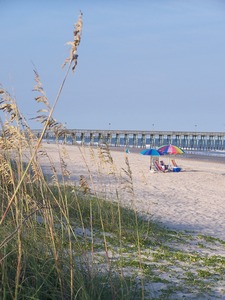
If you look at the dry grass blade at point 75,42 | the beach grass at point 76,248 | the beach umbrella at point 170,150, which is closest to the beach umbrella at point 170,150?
the beach umbrella at point 170,150

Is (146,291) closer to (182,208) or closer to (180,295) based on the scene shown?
(180,295)

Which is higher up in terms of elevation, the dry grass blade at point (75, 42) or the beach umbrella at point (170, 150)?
the dry grass blade at point (75, 42)

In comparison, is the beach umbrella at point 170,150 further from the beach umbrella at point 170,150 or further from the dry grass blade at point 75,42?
the dry grass blade at point 75,42

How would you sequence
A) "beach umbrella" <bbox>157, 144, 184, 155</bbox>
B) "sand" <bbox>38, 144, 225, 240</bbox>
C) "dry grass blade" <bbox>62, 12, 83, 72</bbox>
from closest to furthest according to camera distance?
"dry grass blade" <bbox>62, 12, 83, 72</bbox>
"sand" <bbox>38, 144, 225, 240</bbox>
"beach umbrella" <bbox>157, 144, 184, 155</bbox>

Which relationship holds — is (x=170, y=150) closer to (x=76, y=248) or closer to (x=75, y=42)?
(x=76, y=248)

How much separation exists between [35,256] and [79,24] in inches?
71.0

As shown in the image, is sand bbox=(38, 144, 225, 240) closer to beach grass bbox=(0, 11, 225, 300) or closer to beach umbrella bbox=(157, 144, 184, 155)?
beach grass bbox=(0, 11, 225, 300)

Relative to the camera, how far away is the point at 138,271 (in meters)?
4.55

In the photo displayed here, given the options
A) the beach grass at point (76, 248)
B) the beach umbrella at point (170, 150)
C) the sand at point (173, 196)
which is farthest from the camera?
the beach umbrella at point (170, 150)

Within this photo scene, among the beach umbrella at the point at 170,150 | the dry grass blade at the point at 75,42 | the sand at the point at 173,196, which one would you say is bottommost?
the sand at the point at 173,196

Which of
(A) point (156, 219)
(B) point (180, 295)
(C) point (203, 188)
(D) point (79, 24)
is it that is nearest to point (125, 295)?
(B) point (180, 295)

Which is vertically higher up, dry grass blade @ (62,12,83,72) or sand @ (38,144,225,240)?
dry grass blade @ (62,12,83,72)

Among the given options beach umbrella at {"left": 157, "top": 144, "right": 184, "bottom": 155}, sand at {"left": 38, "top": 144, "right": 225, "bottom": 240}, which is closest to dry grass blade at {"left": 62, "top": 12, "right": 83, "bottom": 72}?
sand at {"left": 38, "top": 144, "right": 225, "bottom": 240}

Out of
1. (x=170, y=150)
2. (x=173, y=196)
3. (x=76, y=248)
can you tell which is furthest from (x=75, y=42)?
(x=170, y=150)
